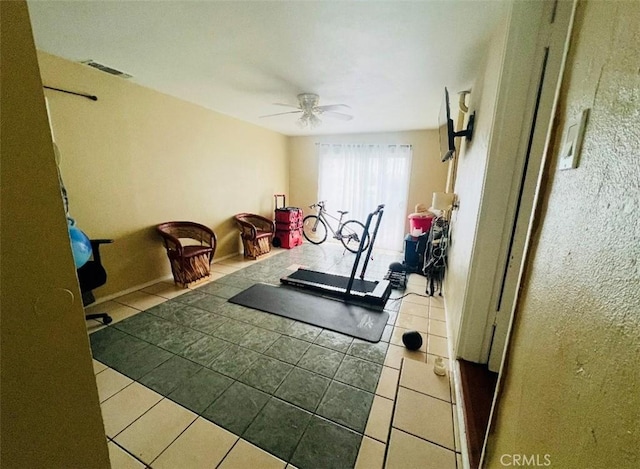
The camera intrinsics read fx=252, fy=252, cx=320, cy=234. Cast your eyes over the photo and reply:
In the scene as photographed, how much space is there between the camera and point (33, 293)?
620 mm

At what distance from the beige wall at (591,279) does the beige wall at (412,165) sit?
172 inches

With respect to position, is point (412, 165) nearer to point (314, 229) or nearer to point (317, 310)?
point (314, 229)

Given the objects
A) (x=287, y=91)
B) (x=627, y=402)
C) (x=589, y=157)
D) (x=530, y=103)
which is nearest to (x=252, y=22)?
(x=287, y=91)

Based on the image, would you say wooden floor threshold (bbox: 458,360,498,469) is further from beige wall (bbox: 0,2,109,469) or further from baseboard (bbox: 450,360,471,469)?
beige wall (bbox: 0,2,109,469)

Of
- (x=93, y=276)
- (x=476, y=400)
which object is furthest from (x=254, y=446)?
(x=93, y=276)

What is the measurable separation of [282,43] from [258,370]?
243 cm


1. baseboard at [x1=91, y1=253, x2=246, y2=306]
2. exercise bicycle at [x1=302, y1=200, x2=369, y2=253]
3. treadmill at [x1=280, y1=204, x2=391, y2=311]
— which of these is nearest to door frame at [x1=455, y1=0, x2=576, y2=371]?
treadmill at [x1=280, y1=204, x2=391, y2=311]

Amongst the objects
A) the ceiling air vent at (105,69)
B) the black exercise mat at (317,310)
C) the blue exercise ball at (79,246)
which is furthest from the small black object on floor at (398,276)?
the ceiling air vent at (105,69)

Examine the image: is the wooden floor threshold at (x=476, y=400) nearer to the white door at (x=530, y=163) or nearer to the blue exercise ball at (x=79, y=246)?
the white door at (x=530, y=163)

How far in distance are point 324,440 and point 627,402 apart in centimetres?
133

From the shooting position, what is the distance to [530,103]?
1354 mm

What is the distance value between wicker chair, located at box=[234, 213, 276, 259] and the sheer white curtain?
5.79ft

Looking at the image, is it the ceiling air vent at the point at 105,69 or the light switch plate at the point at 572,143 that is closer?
the light switch plate at the point at 572,143

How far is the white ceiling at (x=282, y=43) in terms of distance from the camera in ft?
5.09
